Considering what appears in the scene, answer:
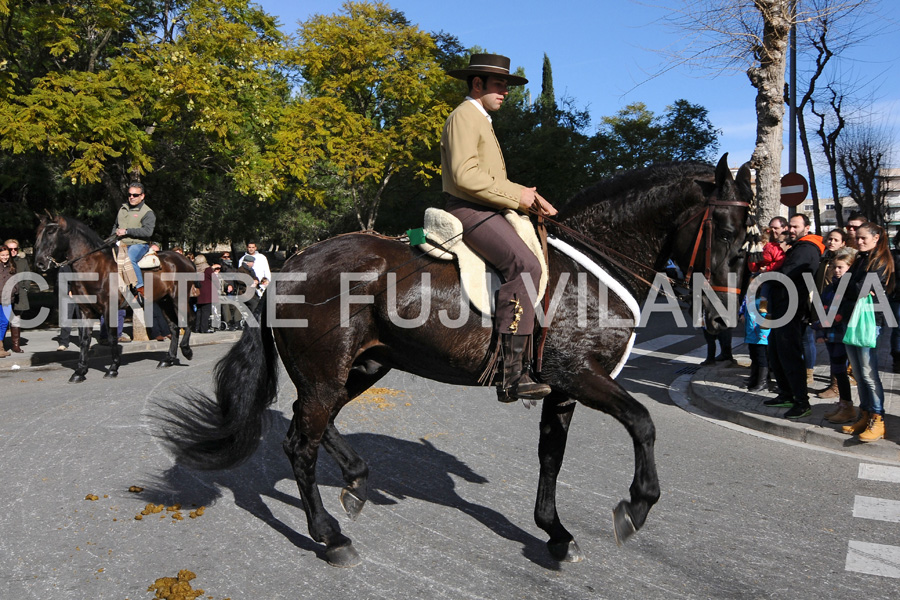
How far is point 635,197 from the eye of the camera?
4508 millimetres

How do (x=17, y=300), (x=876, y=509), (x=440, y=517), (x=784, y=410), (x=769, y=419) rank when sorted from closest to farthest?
1. (x=440, y=517)
2. (x=876, y=509)
3. (x=769, y=419)
4. (x=784, y=410)
5. (x=17, y=300)

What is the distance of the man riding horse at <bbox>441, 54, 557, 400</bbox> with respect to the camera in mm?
4199

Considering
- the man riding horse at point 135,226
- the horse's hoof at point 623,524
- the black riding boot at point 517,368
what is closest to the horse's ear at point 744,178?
the black riding boot at point 517,368

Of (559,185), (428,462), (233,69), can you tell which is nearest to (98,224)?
(233,69)

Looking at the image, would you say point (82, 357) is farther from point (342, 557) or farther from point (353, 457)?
point (342, 557)

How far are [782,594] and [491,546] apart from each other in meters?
1.61

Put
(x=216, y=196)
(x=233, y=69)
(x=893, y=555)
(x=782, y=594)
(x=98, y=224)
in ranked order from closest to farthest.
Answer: (x=782, y=594) < (x=893, y=555) < (x=233, y=69) < (x=98, y=224) < (x=216, y=196)

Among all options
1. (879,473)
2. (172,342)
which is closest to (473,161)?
(879,473)

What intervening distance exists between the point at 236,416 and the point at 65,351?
33.4 ft

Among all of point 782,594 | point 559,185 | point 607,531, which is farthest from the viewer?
point 559,185

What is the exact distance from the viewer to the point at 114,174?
21266 mm

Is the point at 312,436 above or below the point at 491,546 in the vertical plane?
above

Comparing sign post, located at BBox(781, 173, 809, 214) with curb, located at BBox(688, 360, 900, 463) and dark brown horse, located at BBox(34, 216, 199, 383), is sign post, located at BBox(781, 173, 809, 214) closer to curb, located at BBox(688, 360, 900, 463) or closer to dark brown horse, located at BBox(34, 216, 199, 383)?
curb, located at BBox(688, 360, 900, 463)

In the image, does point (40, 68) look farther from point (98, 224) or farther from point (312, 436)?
point (312, 436)
